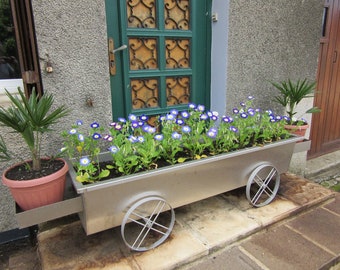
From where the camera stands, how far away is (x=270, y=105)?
2959mm

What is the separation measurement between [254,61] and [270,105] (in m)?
0.56

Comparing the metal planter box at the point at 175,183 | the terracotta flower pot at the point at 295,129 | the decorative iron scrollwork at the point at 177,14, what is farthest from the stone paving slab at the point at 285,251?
the decorative iron scrollwork at the point at 177,14

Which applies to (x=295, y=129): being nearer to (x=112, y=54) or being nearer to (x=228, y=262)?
(x=228, y=262)

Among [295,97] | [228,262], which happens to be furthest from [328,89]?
[228,262]

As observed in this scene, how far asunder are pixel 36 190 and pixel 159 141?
2.54ft

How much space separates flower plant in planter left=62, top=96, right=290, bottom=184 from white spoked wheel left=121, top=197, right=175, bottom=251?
0.68 feet

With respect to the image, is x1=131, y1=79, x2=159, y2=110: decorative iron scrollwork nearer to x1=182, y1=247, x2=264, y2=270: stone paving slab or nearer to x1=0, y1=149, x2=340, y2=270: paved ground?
x1=0, y1=149, x2=340, y2=270: paved ground

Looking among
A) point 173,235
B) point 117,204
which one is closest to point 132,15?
point 117,204

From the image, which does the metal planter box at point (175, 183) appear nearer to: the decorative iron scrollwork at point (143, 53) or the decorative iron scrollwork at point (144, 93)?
the decorative iron scrollwork at point (144, 93)

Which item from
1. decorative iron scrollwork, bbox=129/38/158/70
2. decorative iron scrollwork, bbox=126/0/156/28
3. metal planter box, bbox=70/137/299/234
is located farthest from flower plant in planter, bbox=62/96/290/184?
decorative iron scrollwork, bbox=126/0/156/28

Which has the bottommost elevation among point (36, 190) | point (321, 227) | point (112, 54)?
point (321, 227)

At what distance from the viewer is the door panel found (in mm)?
2191

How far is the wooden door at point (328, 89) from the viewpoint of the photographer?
10.8ft

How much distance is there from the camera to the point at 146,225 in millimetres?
1579
